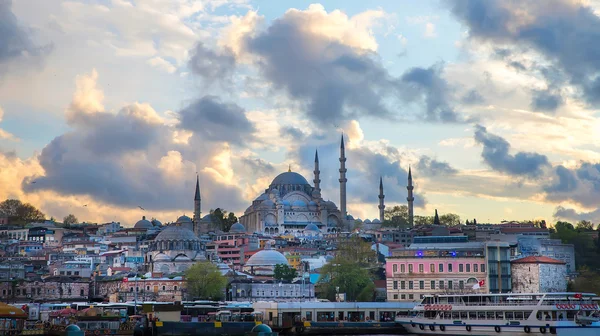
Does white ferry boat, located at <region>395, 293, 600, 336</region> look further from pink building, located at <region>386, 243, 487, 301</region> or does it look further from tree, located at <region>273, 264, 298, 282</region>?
tree, located at <region>273, 264, 298, 282</region>

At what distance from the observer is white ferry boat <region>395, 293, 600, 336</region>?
49.9 metres

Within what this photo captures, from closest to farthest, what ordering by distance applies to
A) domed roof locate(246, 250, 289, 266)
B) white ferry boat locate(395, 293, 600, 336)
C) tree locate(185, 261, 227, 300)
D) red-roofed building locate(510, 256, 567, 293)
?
1. white ferry boat locate(395, 293, 600, 336)
2. red-roofed building locate(510, 256, 567, 293)
3. tree locate(185, 261, 227, 300)
4. domed roof locate(246, 250, 289, 266)

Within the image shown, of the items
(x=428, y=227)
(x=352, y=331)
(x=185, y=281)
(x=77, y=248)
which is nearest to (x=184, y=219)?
(x=77, y=248)

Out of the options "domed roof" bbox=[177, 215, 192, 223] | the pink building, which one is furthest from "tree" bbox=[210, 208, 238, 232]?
the pink building

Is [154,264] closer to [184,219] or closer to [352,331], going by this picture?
[184,219]

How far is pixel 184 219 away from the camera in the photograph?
480 ft

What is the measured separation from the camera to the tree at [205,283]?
8712 cm

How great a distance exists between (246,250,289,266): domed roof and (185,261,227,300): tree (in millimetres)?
15596

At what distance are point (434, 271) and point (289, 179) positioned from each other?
8178cm

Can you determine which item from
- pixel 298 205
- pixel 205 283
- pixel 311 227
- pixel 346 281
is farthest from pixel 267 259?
pixel 298 205

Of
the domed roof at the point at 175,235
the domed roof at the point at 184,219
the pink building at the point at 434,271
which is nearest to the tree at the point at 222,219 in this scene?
the domed roof at the point at 184,219

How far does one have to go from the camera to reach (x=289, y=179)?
513ft

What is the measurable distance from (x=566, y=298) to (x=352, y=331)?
11.8 m

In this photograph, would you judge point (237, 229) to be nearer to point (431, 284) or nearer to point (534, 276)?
point (431, 284)
